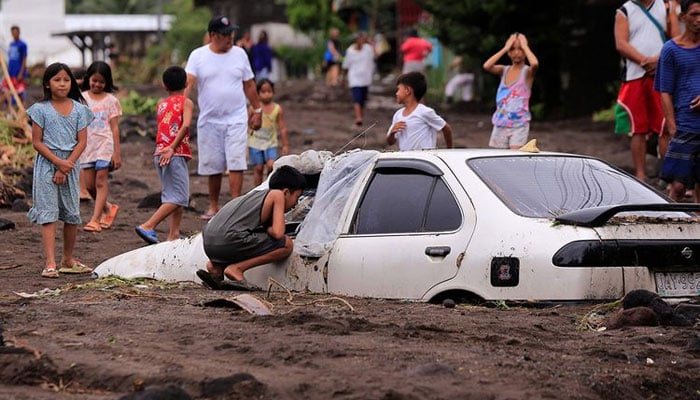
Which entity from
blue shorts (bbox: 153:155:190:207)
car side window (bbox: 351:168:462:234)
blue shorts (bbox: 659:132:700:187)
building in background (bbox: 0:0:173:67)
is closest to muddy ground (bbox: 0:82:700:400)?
car side window (bbox: 351:168:462:234)

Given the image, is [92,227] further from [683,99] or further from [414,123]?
[683,99]

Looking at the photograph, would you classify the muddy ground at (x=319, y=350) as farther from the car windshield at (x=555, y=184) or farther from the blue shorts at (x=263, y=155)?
the blue shorts at (x=263, y=155)

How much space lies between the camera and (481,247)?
7.60 meters

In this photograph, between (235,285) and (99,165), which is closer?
(235,285)

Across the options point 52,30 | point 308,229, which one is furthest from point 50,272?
point 52,30

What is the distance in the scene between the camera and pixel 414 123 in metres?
11.1

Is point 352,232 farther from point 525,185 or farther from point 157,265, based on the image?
point 157,265

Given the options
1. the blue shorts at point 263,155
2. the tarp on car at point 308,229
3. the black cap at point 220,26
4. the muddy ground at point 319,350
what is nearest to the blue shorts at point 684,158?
the tarp on car at point 308,229

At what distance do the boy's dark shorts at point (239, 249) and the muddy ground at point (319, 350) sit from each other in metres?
0.28

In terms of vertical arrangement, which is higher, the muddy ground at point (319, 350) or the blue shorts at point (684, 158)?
the blue shorts at point (684, 158)

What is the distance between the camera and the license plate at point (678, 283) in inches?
303

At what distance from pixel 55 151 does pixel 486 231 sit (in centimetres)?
368

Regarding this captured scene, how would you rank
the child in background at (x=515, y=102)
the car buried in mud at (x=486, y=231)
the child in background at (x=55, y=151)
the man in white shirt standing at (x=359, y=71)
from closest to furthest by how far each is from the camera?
the car buried in mud at (x=486, y=231) < the child in background at (x=55, y=151) < the child in background at (x=515, y=102) < the man in white shirt standing at (x=359, y=71)

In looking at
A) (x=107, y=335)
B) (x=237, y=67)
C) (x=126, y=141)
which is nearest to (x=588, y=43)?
(x=126, y=141)
